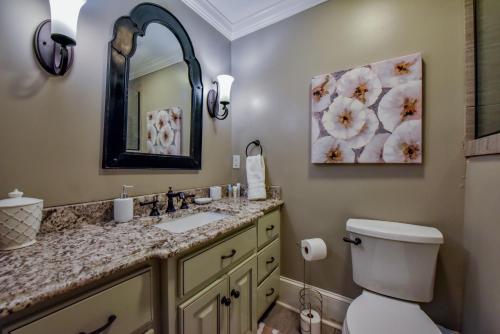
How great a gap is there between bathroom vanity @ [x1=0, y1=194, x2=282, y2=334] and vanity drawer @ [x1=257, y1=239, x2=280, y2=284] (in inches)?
4.9

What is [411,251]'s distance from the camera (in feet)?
3.63

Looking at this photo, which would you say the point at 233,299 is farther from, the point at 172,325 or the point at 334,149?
the point at 334,149

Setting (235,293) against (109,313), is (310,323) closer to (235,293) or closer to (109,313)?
(235,293)

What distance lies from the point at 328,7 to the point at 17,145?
198 centimetres

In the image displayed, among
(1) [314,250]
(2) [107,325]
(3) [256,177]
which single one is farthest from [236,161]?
(2) [107,325]

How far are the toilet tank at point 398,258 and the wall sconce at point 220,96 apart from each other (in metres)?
1.30

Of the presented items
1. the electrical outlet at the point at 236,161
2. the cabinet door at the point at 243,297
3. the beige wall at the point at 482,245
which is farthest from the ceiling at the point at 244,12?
the cabinet door at the point at 243,297

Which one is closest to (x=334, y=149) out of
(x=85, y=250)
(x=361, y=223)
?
(x=361, y=223)

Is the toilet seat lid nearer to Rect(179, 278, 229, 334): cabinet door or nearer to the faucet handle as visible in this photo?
Rect(179, 278, 229, 334): cabinet door

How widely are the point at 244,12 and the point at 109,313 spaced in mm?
2109

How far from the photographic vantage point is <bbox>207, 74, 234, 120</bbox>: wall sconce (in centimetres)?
166

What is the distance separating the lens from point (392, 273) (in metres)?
1.14

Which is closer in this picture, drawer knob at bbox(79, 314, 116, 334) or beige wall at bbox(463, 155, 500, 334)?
drawer knob at bbox(79, 314, 116, 334)

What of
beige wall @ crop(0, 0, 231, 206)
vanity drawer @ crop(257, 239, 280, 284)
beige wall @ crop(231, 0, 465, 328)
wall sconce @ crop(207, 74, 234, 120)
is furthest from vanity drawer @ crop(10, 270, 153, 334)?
Answer: wall sconce @ crop(207, 74, 234, 120)
